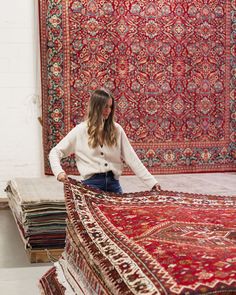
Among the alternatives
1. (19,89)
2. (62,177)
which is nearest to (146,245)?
(62,177)

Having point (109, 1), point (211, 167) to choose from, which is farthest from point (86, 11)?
point (211, 167)

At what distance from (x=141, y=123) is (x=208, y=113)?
32.0 inches

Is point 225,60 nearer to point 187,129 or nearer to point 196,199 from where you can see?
point 187,129

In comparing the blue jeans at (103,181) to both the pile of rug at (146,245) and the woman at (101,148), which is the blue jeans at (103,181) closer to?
the woman at (101,148)

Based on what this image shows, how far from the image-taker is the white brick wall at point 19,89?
223 inches

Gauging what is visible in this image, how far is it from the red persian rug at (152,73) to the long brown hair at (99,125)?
223cm

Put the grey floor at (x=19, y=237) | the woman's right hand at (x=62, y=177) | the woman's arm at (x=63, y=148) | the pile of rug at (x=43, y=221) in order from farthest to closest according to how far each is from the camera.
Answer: the pile of rug at (x=43, y=221), the woman's arm at (x=63, y=148), the grey floor at (x=19, y=237), the woman's right hand at (x=62, y=177)

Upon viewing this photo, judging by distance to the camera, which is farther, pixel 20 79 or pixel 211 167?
pixel 211 167

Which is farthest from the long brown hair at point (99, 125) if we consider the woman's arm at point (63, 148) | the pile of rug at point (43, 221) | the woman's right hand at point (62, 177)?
the pile of rug at point (43, 221)

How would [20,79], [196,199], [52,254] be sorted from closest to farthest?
1. [196,199]
2. [52,254]
3. [20,79]

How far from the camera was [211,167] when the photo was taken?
251 inches

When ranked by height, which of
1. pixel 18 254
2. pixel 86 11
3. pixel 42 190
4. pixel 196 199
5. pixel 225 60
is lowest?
pixel 18 254

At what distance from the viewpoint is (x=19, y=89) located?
571cm

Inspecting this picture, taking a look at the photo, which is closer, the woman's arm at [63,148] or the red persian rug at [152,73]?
the woman's arm at [63,148]
